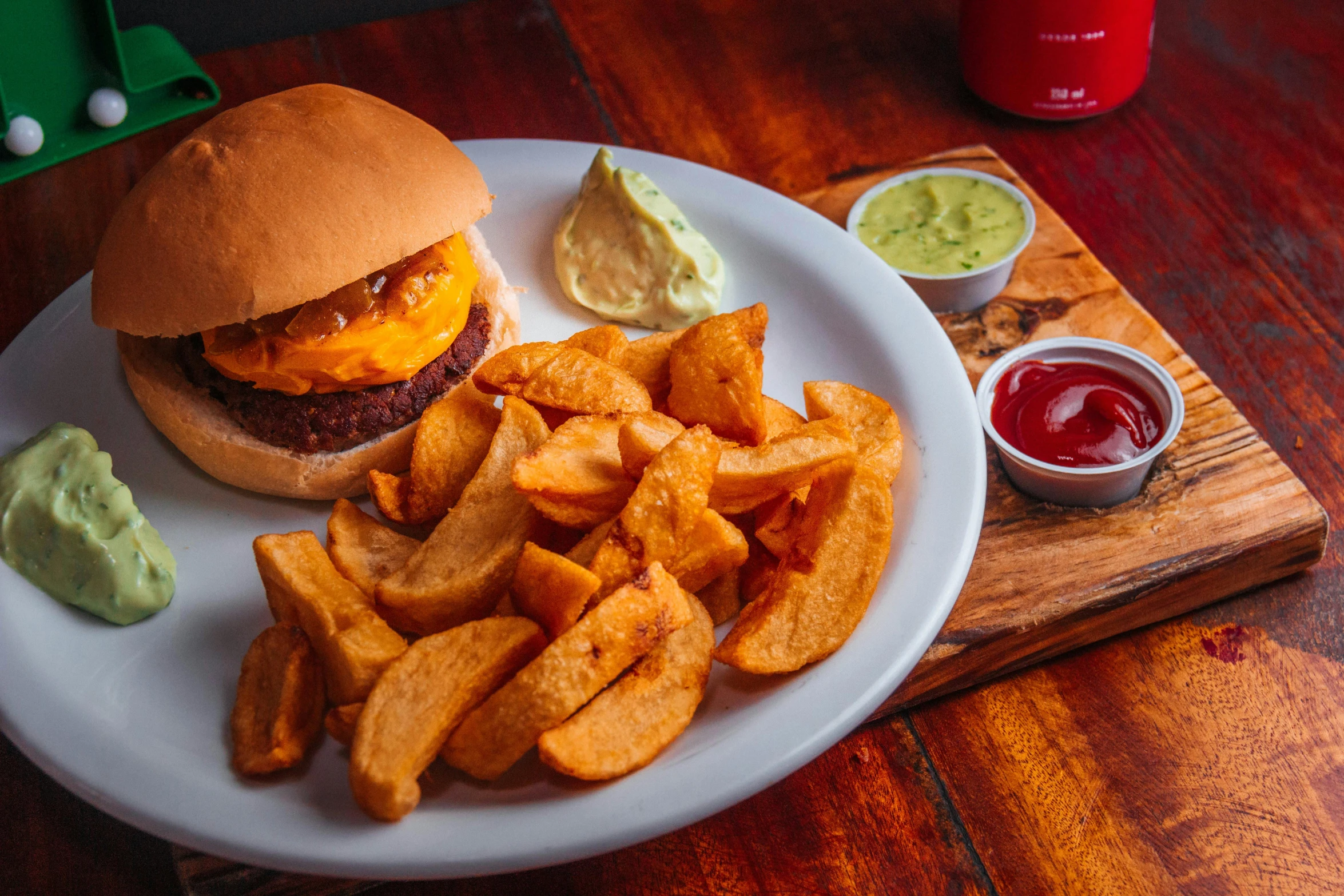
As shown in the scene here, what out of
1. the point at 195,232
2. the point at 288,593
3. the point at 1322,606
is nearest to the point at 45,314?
the point at 195,232

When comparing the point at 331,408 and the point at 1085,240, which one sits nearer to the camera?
the point at 331,408

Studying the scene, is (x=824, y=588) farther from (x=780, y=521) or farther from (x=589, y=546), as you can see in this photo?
(x=589, y=546)

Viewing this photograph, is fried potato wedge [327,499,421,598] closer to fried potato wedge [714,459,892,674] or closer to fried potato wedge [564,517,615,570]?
fried potato wedge [564,517,615,570]

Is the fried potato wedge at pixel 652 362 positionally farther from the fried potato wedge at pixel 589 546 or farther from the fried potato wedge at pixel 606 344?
the fried potato wedge at pixel 589 546

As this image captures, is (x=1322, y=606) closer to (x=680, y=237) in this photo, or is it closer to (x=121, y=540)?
(x=680, y=237)

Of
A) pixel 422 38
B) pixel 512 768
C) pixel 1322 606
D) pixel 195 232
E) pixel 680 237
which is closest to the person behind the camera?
pixel 512 768

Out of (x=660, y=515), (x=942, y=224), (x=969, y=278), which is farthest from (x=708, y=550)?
(x=942, y=224)

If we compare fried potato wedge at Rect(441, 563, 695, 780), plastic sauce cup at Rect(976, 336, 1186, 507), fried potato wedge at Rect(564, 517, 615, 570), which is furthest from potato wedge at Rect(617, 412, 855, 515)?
plastic sauce cup at Rect(976, 336, 1186, 507)
